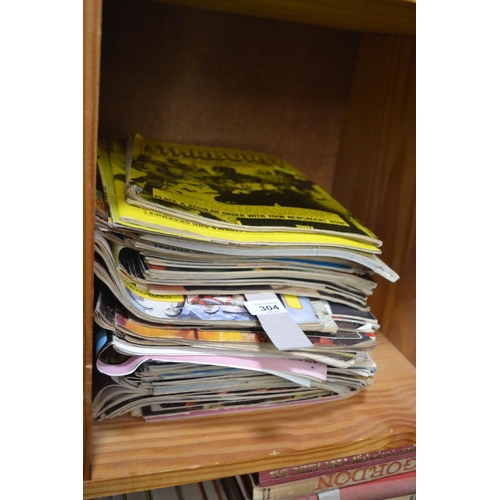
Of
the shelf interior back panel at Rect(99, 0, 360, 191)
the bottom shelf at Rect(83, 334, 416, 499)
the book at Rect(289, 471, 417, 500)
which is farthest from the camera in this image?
the shelf interior back panel at Rect(99, 0, 360, 191)

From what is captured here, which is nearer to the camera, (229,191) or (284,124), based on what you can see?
(229,191)

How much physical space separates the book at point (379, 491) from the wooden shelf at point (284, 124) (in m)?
0.08

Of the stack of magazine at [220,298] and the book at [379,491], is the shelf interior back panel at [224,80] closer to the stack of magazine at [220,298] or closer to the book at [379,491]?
the stack of magazine at [220,298]

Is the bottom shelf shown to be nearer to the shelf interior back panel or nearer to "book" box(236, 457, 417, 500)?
"book" box(236, 457, 417, 500)

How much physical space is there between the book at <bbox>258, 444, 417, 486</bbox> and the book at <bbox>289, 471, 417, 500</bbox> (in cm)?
3

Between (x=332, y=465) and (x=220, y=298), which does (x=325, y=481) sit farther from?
(x=220, y=298)

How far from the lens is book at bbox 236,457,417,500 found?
571mm

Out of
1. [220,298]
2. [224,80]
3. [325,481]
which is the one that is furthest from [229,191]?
[325,481]

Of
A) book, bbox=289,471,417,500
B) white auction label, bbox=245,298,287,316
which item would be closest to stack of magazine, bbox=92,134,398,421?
white auction label, bbox=245,298,287,316

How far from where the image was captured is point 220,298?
0.54m

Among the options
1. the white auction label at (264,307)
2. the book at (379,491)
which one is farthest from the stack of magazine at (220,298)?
the book at (379,491)

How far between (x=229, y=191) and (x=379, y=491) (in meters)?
0.43

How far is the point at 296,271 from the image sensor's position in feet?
1.83
